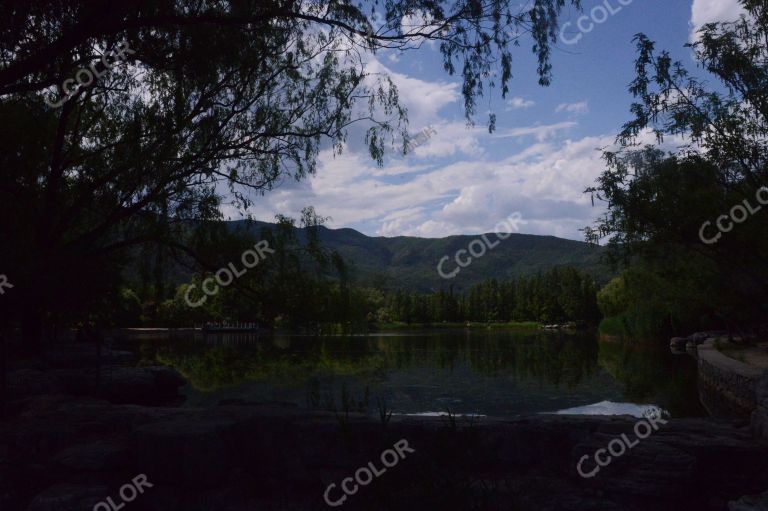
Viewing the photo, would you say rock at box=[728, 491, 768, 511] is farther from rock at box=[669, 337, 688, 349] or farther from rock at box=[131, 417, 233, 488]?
rock at box=[669, 337, 688, 349]

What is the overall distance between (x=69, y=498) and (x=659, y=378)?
20343mm

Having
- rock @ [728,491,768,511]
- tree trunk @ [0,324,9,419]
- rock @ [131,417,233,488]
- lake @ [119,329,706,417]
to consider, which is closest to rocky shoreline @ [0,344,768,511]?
rock @ [131,417,233,488]

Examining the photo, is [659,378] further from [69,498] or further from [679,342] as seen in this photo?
[69,498]

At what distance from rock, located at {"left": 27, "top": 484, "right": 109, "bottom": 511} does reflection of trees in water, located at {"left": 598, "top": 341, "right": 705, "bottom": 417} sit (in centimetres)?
1306

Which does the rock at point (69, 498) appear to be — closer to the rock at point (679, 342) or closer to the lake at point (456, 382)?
the lake at point (456, 382)

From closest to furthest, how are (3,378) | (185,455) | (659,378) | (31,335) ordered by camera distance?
1. (185,455)
2. (3,378)
3. (31,335)
4. (659,378)

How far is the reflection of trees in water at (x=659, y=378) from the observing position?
15.8 meters

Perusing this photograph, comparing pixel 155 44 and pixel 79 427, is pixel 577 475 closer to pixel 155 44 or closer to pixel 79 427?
pixel 79 427

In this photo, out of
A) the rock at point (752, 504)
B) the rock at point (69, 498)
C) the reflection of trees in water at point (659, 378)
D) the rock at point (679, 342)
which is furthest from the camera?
the rock at point (679, 342)

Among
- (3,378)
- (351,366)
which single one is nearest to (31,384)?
(3,378)

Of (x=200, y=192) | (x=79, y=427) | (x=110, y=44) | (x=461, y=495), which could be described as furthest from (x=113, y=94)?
(x=461, y=495)

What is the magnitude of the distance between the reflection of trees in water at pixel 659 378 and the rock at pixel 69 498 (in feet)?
42.8

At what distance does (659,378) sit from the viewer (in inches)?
821

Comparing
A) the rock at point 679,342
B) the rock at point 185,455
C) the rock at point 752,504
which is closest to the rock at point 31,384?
the rock at point 185,455
